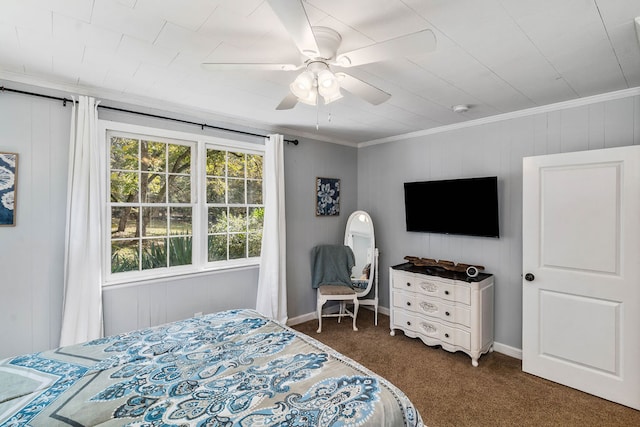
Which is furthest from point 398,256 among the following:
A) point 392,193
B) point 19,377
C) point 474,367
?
point 19,377

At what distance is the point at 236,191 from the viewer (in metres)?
3.53

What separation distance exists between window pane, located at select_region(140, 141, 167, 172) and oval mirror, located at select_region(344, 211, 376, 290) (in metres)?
2.48

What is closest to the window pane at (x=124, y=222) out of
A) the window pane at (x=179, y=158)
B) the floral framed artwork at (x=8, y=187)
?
the window pane at (x=179, y=158)

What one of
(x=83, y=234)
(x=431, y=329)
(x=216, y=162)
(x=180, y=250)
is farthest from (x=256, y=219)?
(x=431, y=329)

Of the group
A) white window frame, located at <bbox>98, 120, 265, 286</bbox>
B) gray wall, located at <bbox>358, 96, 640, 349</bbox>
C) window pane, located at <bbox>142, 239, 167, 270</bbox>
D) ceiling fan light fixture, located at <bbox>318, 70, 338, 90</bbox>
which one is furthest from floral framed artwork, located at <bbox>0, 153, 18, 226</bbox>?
gray wall, located at <bbox>358, 96, 640, 349</bbox>

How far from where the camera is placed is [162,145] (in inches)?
119

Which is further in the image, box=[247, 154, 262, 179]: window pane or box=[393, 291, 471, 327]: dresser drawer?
box=[247, 154, 262, 179]: window pane

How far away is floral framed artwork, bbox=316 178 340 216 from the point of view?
4164 millimetres

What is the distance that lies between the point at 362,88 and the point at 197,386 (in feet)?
5.76

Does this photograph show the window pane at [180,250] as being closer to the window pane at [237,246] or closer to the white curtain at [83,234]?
the window pane at [237,246]

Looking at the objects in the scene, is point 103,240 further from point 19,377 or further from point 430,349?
point 430,349

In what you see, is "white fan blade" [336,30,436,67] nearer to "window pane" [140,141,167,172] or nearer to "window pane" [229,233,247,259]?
"window pane" [140,141,167,172]

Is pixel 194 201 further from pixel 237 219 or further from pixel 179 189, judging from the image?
pixel 237 219

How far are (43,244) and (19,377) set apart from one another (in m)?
1.36
